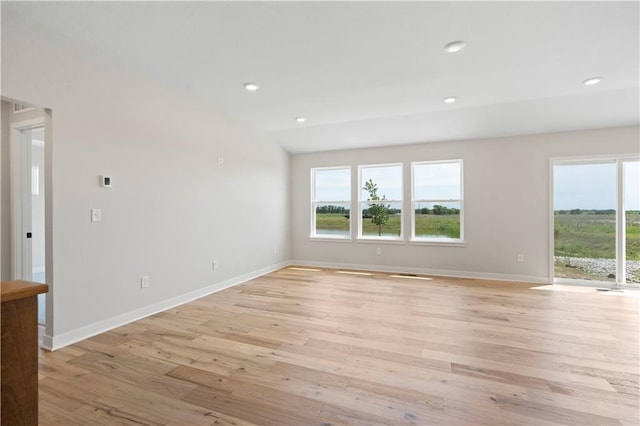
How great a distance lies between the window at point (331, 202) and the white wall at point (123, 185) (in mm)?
1956

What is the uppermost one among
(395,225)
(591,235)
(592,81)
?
(592,81)

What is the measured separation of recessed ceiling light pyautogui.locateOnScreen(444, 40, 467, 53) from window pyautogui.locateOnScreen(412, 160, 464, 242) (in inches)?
113

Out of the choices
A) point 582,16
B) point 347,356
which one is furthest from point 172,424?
point 582,16

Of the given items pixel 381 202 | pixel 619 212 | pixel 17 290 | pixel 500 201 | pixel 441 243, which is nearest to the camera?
pixel 17 290

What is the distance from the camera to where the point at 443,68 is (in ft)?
9.81

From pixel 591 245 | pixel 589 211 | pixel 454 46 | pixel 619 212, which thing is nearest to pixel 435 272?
pixel 591 245

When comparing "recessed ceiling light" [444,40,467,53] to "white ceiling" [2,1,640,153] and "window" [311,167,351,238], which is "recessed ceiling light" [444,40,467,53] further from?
"window" [311,167,351,238]

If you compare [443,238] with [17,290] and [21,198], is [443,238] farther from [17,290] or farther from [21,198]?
[21,198]

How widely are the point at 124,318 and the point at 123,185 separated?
1.37 metres

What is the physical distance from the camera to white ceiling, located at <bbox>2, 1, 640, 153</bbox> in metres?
2.19

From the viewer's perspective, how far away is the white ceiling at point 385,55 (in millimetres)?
2191

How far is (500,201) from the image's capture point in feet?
16.0

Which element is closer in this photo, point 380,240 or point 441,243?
Result: point 441,243

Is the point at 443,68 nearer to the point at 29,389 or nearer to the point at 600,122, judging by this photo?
the point at 600,122
